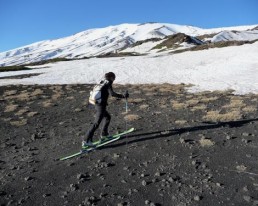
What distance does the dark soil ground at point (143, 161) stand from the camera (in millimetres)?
8789

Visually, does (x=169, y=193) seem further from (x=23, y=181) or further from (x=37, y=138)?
(x=37, y=138)

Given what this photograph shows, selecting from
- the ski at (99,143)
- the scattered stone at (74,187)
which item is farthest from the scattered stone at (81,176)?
the ski at (99,143)

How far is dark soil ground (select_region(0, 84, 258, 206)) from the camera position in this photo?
28.8 feet

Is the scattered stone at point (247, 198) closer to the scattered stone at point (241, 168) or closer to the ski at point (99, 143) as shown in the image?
the scattered stone at point (241, 168)

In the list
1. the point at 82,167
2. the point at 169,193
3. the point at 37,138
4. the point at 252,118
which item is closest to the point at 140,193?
the point at 169,193

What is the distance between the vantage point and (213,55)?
6062cm

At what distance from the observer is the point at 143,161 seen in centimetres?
1125

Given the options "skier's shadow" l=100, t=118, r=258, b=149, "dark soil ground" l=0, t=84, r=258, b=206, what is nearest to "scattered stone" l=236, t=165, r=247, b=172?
"dark soil ground" l=0, t=84, r=258, b=206

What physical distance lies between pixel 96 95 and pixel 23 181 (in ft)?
14.6

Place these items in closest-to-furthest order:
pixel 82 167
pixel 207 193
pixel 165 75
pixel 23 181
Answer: pixel 207 193, pixel 23 181, pixel 82 167, pixel 165 75

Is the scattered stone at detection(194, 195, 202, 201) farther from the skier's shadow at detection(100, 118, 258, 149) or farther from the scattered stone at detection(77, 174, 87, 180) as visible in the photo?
the skier's shadow at detection(100, 118, 258, 149)

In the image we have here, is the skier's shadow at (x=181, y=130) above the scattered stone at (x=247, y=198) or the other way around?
the other way around

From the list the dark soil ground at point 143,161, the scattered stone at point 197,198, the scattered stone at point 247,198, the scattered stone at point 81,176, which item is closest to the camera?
the scattered stone at point 247,198

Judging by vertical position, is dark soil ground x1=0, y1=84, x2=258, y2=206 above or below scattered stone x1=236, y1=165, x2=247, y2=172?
below
